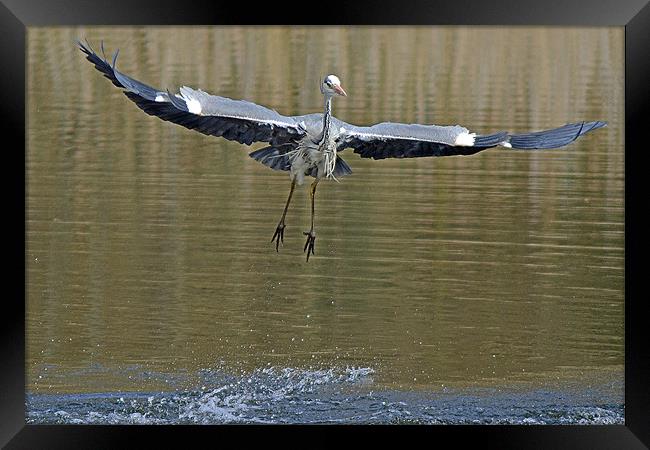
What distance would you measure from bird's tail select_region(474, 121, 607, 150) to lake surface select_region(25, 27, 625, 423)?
2.55 metres

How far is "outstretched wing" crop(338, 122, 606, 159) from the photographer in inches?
189

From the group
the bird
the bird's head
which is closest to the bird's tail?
the bird

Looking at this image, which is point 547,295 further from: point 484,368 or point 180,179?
point 180,179

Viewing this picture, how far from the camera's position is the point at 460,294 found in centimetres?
759

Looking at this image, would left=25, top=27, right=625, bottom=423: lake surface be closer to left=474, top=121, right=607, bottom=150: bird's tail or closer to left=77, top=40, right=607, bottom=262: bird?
left=77, top=40, right=607, bottom=262: bird

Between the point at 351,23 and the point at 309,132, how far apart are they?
613 millimetres

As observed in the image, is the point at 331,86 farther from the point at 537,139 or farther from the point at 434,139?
the point at 537,139

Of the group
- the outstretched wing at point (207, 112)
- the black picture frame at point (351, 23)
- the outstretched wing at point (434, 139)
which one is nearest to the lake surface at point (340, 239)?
the black picture frame at point (351, 23)

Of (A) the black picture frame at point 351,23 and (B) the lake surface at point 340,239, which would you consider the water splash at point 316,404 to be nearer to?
(B) the lake surface at point 340,239

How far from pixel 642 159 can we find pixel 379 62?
10.7 ft

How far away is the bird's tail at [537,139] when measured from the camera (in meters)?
4.76

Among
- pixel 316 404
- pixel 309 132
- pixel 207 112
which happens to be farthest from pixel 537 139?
pixel 316 404

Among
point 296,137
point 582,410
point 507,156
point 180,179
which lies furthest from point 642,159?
point 180,179

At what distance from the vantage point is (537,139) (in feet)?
15.9
